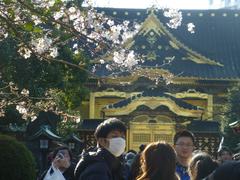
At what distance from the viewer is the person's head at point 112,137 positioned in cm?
445

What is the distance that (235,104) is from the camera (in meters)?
21.1

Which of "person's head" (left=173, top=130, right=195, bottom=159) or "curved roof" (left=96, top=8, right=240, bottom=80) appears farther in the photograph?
"curved roof" (left=96, top=8, right=240, bottom=80)

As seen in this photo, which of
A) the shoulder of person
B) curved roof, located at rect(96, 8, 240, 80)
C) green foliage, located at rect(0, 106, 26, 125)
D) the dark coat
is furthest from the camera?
curved roof, located at rect(96, 8, 240, 80)

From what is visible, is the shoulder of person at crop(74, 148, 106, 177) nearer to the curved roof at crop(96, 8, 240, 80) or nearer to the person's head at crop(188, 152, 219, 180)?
the person's head at crop(188, 152, 219, 180)

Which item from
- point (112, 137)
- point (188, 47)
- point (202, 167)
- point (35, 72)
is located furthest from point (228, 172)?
point (188, 47)

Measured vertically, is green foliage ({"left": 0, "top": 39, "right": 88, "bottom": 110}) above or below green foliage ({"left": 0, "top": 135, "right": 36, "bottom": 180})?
above

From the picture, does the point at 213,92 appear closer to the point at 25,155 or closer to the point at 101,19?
the point at 25,155

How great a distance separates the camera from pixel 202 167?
4852 millimetres

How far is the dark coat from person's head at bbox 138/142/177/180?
1.05 ft

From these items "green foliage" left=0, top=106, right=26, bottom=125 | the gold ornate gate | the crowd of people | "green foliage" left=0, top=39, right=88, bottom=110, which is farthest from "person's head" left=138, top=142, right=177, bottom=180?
the gold ornate gate

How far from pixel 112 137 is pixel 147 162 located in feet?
2.20

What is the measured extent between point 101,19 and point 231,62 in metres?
24.3

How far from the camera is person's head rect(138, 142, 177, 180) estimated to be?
12.6ft

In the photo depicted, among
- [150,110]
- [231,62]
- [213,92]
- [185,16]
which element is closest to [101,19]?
[150,110]
